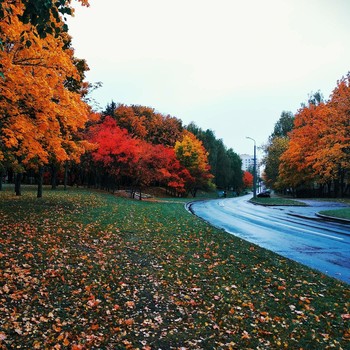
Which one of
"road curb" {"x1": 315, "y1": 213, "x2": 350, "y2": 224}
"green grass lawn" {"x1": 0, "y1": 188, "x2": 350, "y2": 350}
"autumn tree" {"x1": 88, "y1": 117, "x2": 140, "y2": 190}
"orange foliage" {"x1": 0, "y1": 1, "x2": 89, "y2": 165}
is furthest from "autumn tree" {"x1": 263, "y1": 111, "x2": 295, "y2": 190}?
"green grass lawn" {"x1": 0, "y1": 188, "x2": 350, "y2": 350}

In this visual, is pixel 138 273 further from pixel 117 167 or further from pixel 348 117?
pixel 117 167

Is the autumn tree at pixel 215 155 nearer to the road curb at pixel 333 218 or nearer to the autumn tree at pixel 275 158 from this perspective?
the autumn tree at pixel 275 158

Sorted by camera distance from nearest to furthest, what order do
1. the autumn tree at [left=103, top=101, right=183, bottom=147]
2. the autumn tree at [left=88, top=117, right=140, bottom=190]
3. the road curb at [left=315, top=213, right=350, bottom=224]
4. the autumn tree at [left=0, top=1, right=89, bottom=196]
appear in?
the autumn tree at [left=0, top=1, right=89, bottom=196] → the road curb at [left=315, top=213, right=350, bottom=224] → the autumn tree at [left=88, top=117, right=140, bottom=190] → the autumn tree at [left=103, top=101, right=183, bottom=147]

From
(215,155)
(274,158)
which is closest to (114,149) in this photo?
(274,158)

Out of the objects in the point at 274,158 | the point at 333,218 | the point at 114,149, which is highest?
the point at 274,158

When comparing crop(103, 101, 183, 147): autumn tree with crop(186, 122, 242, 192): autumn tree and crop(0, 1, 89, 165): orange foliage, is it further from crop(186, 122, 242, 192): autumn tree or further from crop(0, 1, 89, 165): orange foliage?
crop(0, 1, 89, 165): orange foliage

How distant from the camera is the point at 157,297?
19.2ft

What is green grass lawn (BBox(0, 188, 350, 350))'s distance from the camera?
4379 mm

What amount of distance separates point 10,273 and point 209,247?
6.02 metres

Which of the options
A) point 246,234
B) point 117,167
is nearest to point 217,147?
point 117,167

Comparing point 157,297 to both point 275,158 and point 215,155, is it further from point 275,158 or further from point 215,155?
point 215,155

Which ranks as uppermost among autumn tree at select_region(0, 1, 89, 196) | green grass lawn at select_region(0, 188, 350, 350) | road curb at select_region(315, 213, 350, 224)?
autumn tree at select_region(0, 1, 89, 196)

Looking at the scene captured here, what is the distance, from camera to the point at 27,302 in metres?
5.15

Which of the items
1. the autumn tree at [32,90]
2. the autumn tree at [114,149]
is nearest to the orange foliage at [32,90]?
the autumn tree at [32,90]
